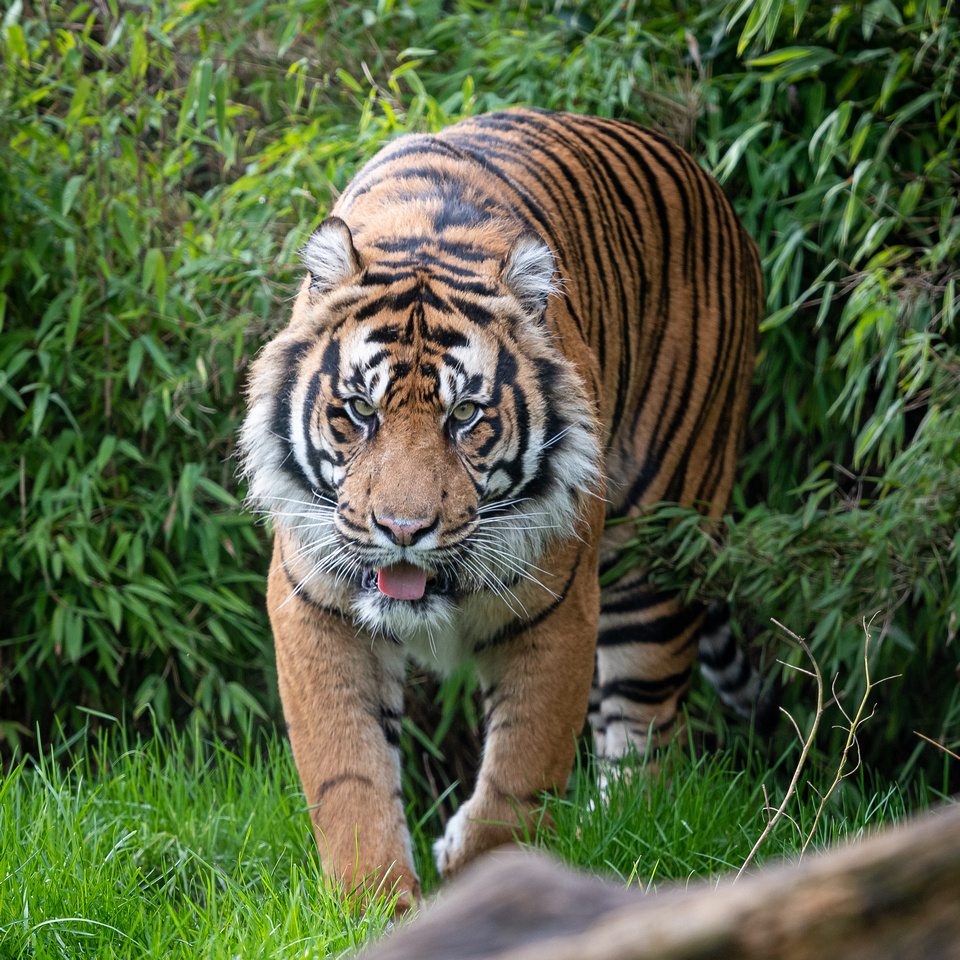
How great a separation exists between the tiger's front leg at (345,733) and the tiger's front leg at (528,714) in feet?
0.57

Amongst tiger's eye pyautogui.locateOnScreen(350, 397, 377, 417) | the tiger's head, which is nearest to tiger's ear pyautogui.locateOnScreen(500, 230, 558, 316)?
the tiger's head

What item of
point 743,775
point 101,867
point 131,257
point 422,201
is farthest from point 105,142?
point 743,775

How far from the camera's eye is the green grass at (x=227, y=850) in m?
1.79

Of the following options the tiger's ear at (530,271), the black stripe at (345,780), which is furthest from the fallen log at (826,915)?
the tiger's ear at (530,271)

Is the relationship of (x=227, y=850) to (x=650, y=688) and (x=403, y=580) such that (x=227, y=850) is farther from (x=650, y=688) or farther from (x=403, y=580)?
(x=650, y=688)

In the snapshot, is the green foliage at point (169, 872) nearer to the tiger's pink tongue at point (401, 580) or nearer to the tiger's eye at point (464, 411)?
the tiger's pink tongue at point (401, 580)

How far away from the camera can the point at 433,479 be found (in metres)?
2.10

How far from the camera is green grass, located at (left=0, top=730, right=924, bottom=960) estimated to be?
5.88 ft

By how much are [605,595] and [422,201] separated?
4.41ft

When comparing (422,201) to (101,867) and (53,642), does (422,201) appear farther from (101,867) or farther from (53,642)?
(53,642)

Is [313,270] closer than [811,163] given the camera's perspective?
Yes

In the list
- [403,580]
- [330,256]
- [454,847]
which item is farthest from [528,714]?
[330,256]

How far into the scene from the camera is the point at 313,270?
235cm

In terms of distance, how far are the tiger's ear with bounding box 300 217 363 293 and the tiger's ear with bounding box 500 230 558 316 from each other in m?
0.31
